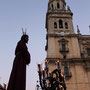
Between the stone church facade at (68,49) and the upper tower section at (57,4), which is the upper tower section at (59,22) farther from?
the upper tower section at (57,4)

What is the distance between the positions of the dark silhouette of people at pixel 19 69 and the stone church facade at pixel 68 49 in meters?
16.4

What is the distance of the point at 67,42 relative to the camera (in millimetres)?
24734

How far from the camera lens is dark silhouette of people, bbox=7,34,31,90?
4348mm

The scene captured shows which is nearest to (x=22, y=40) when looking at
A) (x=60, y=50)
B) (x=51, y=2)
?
(x=60, y=50)

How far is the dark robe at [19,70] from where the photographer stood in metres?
4.35

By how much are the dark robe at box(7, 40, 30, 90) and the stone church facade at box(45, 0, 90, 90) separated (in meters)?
16.4

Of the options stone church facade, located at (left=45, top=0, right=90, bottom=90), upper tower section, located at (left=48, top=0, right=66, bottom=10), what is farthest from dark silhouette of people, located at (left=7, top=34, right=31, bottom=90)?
upper tower section, located at (left=48, top=0, right=66, bottom=10)

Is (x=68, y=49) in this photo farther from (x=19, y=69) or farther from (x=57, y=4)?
(x=19, y=69)

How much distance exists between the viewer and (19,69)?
15.4 ft

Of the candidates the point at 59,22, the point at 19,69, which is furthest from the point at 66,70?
the point at 19,69

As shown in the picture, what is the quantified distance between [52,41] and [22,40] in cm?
1911

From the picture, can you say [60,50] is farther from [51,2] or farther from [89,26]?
[51,2]

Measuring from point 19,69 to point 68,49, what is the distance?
1969 cm

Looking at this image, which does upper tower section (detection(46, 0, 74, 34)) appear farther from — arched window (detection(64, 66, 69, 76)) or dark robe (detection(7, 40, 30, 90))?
dark robe (detection(7, 40, 30, 90))
